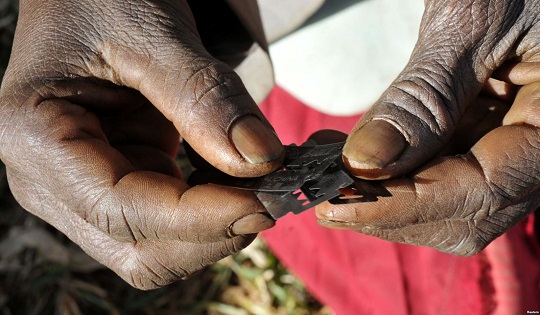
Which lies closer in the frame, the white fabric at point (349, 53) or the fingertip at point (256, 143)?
the fingertip at point (256, 143)

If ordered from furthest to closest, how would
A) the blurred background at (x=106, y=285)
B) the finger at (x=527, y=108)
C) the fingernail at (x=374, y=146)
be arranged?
the blurred background at (x=106, y=285) → the finger at (x=527, y=108) → the fingernail at (x=374, y=146)

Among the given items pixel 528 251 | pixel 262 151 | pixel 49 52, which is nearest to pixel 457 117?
pixel 262 151

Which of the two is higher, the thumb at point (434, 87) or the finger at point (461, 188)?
the thumb at point (434, 87)

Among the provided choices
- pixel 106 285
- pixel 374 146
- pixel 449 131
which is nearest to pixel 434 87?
pixel 449 131

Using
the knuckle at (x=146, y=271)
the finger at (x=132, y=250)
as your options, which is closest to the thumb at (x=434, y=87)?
the finger at (x=132, y=250)

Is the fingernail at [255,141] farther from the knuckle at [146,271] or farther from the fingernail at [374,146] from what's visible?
the knuckle at [146,271]

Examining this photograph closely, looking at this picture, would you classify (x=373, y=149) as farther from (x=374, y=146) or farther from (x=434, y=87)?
(x=434, y=87)

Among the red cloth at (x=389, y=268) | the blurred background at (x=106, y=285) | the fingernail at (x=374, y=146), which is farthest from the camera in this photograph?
the blurred background at (x=106, y=285)

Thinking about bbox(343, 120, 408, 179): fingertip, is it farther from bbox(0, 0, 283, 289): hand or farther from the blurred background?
the blurred background
